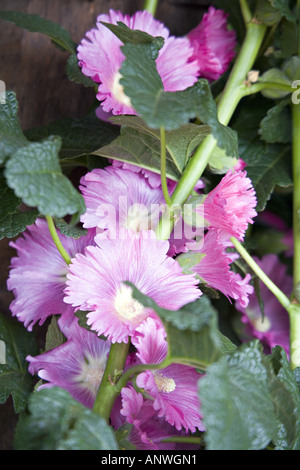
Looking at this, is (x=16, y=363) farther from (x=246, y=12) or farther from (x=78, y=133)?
(x=246, y=12)

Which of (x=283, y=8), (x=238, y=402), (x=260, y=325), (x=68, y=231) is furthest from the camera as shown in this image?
(x=260, y=325)

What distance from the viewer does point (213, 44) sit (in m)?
0.67

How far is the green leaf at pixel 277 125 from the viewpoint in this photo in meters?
0.64

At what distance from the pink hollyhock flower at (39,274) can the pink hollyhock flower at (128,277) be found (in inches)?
3.0

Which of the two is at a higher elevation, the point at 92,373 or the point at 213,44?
the point at 213,44

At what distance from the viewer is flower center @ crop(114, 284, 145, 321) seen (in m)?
0.47

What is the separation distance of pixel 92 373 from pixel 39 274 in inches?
4.2

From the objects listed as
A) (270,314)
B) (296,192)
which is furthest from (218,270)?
(270,314)

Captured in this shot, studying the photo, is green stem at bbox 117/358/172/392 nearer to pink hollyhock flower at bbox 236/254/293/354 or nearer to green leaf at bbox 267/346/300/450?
green leaf at bbox 267/346/300/450

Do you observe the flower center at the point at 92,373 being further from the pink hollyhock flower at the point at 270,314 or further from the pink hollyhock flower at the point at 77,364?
the pink hollyhock flower at the point at 270,314

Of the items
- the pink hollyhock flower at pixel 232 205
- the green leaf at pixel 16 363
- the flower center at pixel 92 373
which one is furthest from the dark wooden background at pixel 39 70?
the pink hollyhock flower at pixel 232 205

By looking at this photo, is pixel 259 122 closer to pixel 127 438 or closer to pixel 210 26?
pixel 210 26
